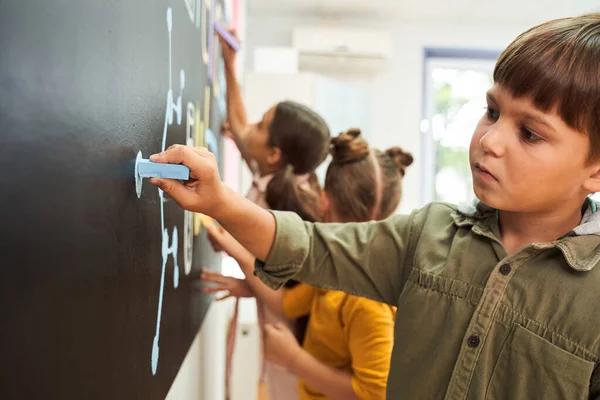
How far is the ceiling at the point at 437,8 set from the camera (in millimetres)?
3260

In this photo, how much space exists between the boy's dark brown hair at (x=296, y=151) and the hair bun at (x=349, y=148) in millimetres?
139

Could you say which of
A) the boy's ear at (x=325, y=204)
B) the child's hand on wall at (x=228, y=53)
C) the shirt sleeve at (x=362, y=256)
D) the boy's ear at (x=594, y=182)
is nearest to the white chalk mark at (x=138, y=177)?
the shirt sleeve at (x=362, y=256)

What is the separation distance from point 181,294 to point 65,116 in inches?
19.3

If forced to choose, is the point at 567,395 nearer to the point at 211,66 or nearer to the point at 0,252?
the point at 0,252

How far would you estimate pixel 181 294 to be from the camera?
74cm

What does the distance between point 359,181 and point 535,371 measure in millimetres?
506

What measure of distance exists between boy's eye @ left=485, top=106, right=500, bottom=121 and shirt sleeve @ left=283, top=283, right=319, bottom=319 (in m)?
0.53

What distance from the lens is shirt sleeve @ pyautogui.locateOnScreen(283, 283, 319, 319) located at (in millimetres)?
1064

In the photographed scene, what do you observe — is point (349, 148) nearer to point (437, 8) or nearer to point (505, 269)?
point (505, 269)

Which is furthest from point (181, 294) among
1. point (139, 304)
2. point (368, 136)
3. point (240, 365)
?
point (368, 136)

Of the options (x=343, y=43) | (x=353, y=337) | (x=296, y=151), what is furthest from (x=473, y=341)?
(x=343, y=43)

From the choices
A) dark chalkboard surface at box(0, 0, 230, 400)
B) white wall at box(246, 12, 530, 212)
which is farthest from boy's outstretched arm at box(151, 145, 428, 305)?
white wall at box(246, 12, 530, 212)

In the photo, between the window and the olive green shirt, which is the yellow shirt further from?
the window

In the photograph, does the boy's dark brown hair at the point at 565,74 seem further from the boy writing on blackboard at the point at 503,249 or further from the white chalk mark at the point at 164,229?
the white chalk mark at the point at 164,229
